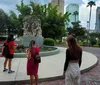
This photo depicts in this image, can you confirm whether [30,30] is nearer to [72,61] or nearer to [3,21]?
[72,61]

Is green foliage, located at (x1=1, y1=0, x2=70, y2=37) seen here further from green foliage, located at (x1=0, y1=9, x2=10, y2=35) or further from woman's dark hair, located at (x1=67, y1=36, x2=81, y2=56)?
woman's dark hair, located at (x1=67, y1=36, x2=81, y2=56)

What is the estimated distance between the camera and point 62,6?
172 ft

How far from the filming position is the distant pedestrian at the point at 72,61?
384 centimetres

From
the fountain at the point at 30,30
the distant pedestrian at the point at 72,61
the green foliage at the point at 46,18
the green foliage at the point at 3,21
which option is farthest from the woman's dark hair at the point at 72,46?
the green foliage at the point at 3,21

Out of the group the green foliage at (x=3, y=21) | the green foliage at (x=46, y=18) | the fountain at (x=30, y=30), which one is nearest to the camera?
the fountain at (x=30, y=30)

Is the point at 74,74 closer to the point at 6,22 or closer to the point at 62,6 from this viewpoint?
the point at 6,22

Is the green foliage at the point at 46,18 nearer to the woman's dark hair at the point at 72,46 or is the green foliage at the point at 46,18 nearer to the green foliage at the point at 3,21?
the green foliage at the point at 3,21

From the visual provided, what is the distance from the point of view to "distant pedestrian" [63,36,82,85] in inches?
151

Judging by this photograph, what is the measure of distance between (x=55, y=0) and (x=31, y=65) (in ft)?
159

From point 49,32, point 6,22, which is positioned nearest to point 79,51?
point 49,32

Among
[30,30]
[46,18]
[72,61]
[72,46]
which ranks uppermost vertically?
[46,18]

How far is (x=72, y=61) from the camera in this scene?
12.8ft

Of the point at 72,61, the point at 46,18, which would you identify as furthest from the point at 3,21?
the point at 72,61

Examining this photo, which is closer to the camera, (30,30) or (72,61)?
(72,61)
